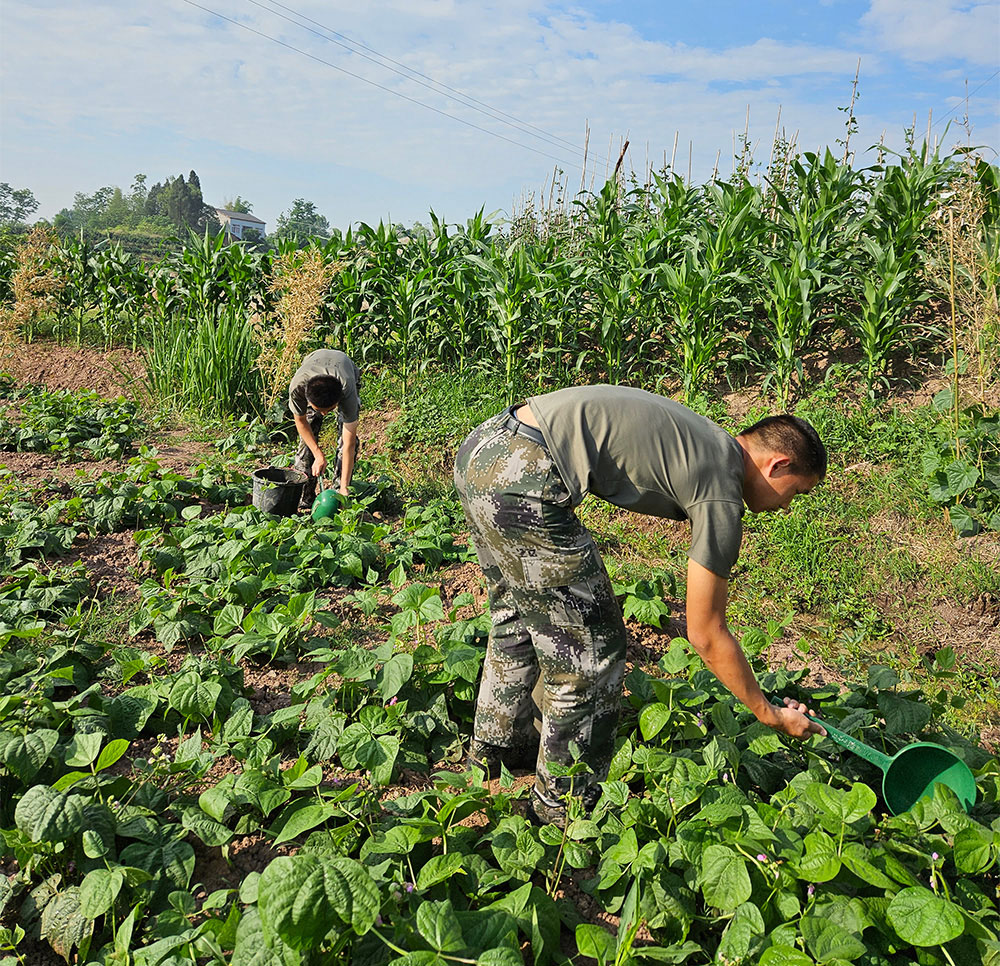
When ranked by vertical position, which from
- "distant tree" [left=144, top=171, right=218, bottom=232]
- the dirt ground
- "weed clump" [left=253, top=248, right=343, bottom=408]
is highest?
"distant tree" [left=144, top=171, right=218, bottom=232]

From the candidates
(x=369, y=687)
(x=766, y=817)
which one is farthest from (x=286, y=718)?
(x=766, y=817)

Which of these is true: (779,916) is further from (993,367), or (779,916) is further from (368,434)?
(368,434)

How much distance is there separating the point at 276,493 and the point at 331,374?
0.92m

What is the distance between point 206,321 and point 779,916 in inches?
324

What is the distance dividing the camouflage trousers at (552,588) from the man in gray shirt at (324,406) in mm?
2735

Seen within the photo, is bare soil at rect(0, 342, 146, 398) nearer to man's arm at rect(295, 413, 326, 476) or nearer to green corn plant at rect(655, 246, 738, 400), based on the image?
man's arm at rect(295, 413, 326, 476)

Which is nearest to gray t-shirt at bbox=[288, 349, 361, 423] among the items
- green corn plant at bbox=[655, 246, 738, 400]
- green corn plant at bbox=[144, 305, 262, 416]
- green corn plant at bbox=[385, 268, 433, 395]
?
green corn plant at bbox=[385, 268, 433, 395]

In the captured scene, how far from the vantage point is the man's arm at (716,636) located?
7.16ft

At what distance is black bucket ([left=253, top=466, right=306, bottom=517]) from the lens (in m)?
5.32

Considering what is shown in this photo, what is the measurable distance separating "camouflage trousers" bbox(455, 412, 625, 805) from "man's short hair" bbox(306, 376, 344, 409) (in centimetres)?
269

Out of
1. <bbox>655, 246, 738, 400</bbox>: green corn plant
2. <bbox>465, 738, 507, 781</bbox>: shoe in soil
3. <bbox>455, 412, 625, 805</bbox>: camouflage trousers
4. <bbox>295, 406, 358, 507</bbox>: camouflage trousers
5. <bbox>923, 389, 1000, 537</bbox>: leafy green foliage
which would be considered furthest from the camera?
<bbox>655, 246, 738, 400</bbox>: green corn plant

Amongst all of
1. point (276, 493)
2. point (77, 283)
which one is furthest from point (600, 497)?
point (77, 283)

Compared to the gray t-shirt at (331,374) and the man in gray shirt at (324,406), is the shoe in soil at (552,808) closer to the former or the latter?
the man in gray shirt at (324,406)

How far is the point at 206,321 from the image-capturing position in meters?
8.57
